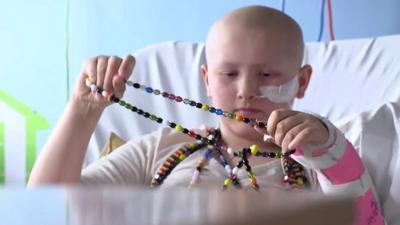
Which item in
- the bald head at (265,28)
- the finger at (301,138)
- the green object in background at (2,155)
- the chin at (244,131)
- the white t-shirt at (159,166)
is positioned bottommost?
the green object in background at (2,155)

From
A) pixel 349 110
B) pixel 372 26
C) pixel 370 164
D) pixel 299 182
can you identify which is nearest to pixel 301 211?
pixel 299 182

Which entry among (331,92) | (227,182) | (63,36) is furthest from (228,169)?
(63,36)

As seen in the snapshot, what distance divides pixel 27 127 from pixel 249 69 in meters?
1.06

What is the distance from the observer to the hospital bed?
40.9 inches

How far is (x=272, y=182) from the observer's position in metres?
0.91

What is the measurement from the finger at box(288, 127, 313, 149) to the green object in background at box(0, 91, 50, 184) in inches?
46.8

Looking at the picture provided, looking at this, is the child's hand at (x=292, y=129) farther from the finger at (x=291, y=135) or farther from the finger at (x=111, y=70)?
the finger at (x=111, y=70)

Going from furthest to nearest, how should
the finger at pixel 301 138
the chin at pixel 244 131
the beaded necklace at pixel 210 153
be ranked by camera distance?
the chin at pixel 244 131, the beaded necklace at pixel 210 153, the finger at pixel 301 138

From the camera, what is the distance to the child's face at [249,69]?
894mm

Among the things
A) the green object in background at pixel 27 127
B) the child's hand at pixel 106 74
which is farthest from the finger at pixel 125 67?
the green object in background at pixel 27 127

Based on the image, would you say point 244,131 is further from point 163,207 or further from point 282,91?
point 163,207

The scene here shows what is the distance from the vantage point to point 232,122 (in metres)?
0.98

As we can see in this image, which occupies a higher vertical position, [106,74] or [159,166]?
[106,74]

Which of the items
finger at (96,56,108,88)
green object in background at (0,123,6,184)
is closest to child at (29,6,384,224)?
finger at (96,56,108,88)
